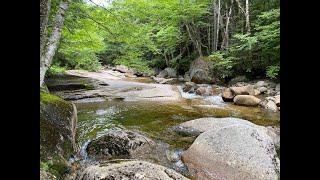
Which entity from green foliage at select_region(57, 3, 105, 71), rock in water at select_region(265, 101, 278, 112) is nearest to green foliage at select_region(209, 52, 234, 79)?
rock in water at select_region(265, 101, 278, 112)

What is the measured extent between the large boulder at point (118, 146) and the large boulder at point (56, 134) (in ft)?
1.35

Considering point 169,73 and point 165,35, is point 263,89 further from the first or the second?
point 169,73

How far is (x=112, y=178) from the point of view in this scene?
391 centimetres

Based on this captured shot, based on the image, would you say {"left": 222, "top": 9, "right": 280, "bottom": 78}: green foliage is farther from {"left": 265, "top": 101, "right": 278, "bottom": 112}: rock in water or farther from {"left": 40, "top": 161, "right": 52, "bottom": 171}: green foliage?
{"left": 40, "top": 161, "right": 52, "bottom": 171}: green foliage

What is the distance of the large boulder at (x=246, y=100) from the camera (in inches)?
485

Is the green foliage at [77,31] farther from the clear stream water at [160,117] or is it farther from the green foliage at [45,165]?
the green foliage at [45,165]

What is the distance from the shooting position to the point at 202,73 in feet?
66.5

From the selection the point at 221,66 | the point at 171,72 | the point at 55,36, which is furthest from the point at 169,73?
the point at 55,36

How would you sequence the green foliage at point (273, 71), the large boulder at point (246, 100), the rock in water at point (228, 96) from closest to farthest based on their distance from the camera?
the large boulder at point (246, 100)
the rock in water at point (228, 96)
the green foliage at point (273, 71)

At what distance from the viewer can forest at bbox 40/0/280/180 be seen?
208 inches

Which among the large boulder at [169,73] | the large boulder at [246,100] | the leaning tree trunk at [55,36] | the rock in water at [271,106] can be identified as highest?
the leaning tree trunk at [55,36]

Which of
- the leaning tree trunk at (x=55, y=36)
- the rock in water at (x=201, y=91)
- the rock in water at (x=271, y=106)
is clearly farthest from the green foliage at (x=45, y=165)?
the rock in water at (x=201, y=91)

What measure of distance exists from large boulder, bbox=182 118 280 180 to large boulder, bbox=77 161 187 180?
1514mm
